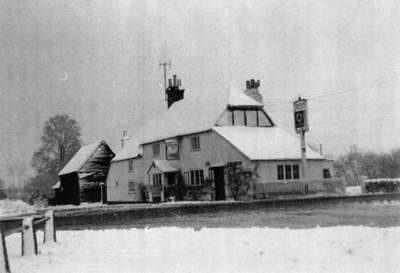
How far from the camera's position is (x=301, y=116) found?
35.9 metres

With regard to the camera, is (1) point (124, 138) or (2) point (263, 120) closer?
(2) point (263, 120)

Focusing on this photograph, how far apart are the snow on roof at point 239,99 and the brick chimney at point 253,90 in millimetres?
357

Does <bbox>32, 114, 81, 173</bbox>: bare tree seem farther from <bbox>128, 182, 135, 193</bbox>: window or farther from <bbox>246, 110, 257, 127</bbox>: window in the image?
<bbox>246, 110, 257, 127</bbox>: window

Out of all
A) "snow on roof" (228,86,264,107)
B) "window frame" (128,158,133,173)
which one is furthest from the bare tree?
"snow on roof" (228,86,264,107)

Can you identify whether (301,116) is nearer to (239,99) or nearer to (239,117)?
(239,117)

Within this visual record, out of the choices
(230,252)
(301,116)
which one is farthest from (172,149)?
(230,252)

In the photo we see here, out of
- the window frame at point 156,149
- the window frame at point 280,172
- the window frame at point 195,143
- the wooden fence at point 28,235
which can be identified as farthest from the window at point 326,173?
Answer: the wooden fence at point 28,235

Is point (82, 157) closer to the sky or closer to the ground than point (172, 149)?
closer to the sky

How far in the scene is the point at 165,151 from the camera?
43.1 metres

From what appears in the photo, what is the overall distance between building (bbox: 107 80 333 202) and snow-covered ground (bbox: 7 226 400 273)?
23027mm

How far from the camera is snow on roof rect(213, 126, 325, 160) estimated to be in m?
36.4

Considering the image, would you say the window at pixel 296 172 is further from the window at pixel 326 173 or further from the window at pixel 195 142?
the window at pixel 195 142

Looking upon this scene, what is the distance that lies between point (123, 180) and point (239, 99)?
13.6m

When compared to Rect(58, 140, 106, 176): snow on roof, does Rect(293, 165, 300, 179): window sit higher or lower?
lower
